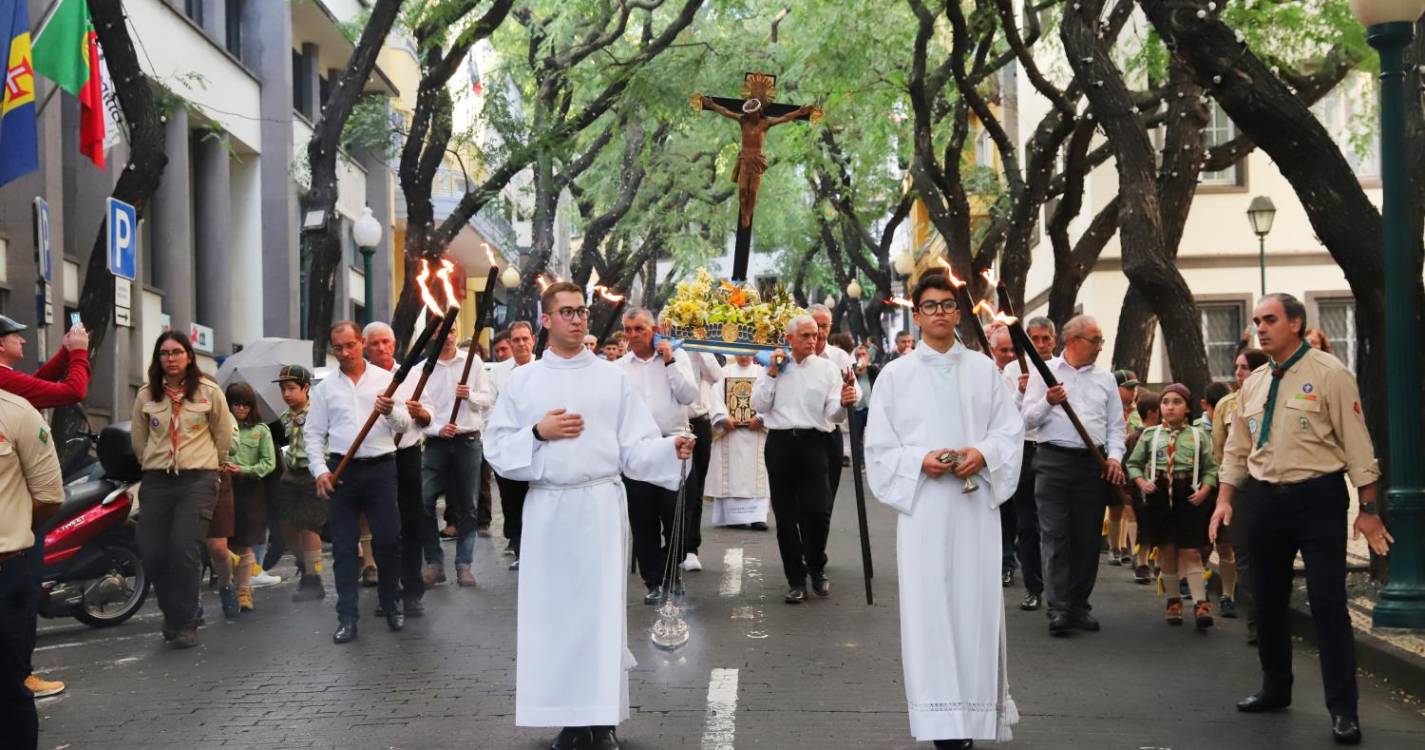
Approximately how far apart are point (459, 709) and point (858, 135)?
25.1 metres

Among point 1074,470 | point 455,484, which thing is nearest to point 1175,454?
point 1074,470

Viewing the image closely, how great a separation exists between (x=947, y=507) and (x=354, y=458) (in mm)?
4996

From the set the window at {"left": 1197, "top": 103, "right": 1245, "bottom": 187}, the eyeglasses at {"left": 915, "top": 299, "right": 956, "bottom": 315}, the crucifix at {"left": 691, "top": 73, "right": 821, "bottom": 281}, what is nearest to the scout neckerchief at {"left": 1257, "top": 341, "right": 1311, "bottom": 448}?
the eyeglasses at {"left": 915, "top": 299, "right": 956, "bottom": 315}

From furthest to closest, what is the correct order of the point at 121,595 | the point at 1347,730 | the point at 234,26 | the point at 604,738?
the point at 234,26
the point at 121,595
the point at 1347,730
the point at 604,738

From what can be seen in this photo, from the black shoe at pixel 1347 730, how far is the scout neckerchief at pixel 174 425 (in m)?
6.99

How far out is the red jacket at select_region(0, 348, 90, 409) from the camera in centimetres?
814

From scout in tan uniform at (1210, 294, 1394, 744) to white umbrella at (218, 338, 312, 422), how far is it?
410 inches

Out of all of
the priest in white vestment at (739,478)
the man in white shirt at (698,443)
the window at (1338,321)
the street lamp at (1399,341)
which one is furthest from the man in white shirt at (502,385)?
the window at (1338,321)

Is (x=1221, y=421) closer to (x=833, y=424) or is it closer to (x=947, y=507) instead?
(x=833, y=424)

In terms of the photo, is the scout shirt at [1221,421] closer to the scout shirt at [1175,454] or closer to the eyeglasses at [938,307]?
the scout shirt at [1175,454]

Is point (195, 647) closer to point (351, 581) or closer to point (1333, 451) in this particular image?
point (351, 581)

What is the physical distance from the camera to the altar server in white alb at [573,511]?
726cm

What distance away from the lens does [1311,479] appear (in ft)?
25.0

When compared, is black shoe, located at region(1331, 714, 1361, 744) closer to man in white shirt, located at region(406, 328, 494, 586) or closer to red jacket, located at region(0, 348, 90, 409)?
red jacket, located at region(0, 348, 90, 409)
